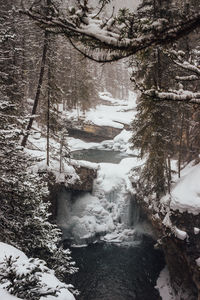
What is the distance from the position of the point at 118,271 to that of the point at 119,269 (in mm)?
182

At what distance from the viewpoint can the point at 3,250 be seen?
208 inches

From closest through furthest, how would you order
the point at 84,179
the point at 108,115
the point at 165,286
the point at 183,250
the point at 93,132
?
the point at 183,250
the point at 165,286
the point at 84,179
the point at 93,132
the point at 108,115

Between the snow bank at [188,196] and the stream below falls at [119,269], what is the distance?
221 inches

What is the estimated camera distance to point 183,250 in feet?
35.7

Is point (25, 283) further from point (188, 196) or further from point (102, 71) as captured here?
point (188, 196)

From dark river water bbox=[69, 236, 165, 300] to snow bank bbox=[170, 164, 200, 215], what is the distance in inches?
221

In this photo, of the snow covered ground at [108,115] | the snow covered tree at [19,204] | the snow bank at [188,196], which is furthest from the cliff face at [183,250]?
the snow covered ground at [108,115]

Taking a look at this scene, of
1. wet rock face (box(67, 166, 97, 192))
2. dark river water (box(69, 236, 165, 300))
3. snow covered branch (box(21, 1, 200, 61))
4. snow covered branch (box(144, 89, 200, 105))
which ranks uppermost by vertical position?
snow covered branch (box(21, 1, 200, 61))

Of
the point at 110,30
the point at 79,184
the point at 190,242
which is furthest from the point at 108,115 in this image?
the point at 110,30

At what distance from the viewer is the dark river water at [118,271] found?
1233cm

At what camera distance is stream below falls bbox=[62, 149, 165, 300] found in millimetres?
12352

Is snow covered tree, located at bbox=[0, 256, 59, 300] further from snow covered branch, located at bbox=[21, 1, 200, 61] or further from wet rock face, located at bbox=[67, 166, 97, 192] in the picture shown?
wet rock face, located at bbox=[67, 166, 97, 192]

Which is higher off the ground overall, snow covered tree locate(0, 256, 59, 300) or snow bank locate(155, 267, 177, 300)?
snow covered tree locate(0, 256, 59, 300)

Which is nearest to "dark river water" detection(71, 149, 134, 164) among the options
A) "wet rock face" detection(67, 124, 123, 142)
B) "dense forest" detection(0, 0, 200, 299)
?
"wet rock face" detection(67, 124, 123, 142)
